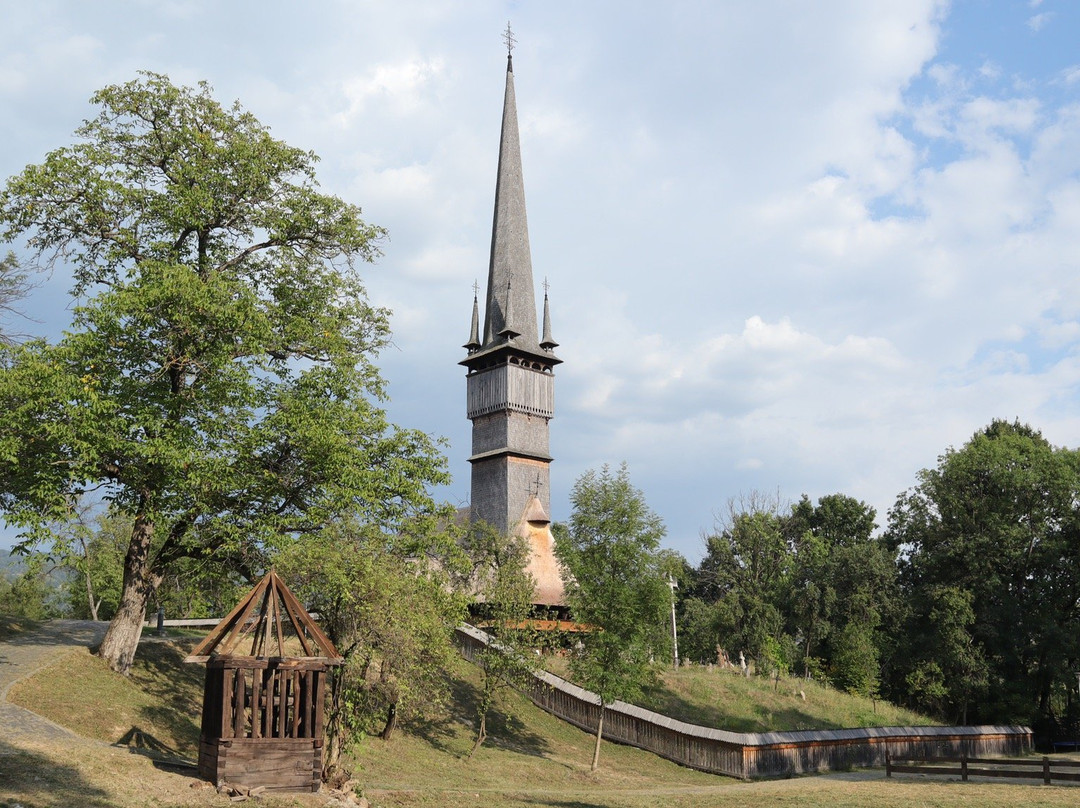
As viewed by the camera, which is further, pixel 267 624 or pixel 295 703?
pixel 267 624

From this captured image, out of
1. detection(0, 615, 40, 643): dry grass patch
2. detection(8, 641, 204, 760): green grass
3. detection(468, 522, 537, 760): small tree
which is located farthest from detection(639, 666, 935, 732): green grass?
detection(0, 615, 40, 643): dry grass patch

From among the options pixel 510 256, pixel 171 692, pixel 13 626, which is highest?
pixel 510 256

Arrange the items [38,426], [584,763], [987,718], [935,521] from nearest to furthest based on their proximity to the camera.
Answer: [38,426] < [584,763] < [987,718] < [935,521]

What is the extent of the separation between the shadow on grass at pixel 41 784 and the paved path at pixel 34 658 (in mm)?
1733

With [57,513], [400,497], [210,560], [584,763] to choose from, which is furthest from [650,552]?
→ [57,513]

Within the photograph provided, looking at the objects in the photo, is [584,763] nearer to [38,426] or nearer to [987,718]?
[38,426]

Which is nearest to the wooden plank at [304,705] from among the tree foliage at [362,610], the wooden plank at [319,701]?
the wooden plank at [319,701]

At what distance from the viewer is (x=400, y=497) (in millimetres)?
26500

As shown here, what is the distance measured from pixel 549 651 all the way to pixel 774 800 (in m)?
16.5

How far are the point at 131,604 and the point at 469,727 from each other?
12894 millimetres

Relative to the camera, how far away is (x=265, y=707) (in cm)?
1958

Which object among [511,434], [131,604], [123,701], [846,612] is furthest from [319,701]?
[846,612]

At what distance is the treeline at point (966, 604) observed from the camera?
1916 inches

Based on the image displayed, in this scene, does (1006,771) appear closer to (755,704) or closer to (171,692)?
(755,704)
